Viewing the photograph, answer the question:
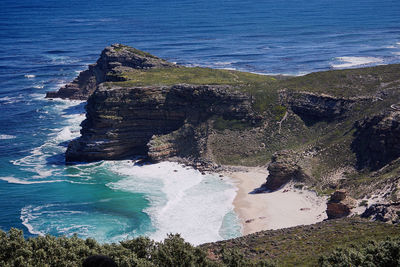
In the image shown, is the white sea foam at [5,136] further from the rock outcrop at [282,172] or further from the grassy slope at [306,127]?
the rock outcrop at [282,172]

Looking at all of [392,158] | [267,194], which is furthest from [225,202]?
[392,158]

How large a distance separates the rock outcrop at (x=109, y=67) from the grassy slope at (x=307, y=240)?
63087 mm

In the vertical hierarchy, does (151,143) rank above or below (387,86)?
below

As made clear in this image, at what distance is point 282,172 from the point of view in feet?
229

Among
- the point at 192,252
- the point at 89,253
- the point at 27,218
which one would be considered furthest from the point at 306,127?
the point at 89,253

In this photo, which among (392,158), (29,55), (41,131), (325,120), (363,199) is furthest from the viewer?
(29,55)

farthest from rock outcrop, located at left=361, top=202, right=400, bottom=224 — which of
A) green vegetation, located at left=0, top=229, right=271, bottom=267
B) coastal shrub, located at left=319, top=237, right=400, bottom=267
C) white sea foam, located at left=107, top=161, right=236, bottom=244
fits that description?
green vegetation, located at left=0, top=229, right=271, bottom=267

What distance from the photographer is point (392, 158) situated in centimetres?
6681

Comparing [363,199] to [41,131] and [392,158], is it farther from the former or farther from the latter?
[41,131]

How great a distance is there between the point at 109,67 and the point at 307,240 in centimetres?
8440

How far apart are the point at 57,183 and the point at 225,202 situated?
27745 mm

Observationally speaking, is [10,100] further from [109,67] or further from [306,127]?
[306,127]

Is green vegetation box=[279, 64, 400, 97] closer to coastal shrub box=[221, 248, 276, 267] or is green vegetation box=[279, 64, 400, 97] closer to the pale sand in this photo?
the pale sand

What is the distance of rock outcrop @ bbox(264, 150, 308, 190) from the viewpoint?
69812 mm
